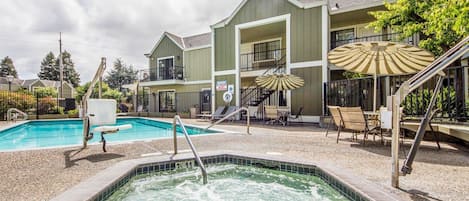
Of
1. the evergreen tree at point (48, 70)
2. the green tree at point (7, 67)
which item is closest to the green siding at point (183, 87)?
the evergreen tree at point (48, 70)

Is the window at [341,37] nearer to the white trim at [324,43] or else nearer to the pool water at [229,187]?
the white trim at [324,43]

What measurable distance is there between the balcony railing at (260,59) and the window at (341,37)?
3022 mm

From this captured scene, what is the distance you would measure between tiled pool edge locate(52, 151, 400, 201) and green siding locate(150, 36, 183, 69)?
663 inches

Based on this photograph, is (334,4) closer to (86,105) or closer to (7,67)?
(86,105)

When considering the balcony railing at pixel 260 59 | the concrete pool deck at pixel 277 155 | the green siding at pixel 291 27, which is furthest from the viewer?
the balcony railing at pixel 260 59

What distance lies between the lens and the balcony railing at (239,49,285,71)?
52.3 ft

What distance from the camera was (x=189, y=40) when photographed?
21703 mm

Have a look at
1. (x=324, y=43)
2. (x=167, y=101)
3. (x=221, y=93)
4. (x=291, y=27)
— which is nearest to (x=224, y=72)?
(x=221, y=93)

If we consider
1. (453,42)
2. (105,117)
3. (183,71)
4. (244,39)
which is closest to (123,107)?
(183,71)

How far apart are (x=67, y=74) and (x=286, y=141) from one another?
193 feet

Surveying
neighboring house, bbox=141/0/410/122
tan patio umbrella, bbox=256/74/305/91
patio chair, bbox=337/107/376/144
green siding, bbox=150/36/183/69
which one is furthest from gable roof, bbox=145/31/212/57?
patio chair, bbox=337/107/376/144

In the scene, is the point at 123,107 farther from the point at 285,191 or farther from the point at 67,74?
the point at 67,74

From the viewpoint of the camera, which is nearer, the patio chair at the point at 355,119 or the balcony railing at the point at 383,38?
the patio chair at the point at 355,119

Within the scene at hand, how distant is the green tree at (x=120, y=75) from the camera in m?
54.6
